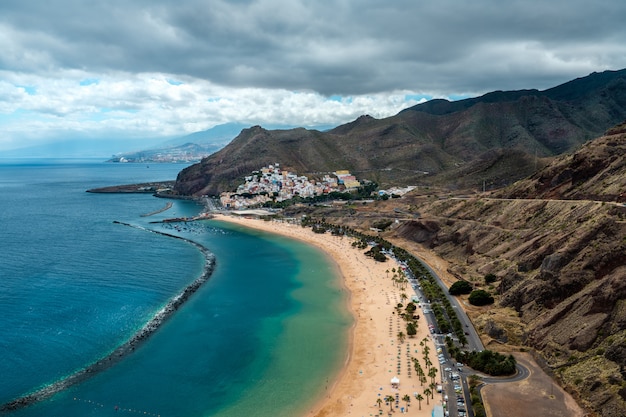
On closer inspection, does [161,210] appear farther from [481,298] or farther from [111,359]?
[481,298]

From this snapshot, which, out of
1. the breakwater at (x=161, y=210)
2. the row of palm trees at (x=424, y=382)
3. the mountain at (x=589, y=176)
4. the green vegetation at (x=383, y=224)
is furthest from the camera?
the breakwater at (x=161, y=210)

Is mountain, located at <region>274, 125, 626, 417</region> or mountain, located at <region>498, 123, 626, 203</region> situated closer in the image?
mountain, located at <region>274, 125, 626, 417</region>

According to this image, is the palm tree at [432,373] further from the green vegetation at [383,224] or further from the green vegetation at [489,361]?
the green vegetation at [383,224]

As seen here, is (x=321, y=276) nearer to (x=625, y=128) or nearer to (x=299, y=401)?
(x=299, y=401)

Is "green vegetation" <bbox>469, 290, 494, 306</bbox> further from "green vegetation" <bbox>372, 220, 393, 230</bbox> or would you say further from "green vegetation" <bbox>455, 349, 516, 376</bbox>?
"green vegetation" <bbox>372, 220, 393, 230</bbox>

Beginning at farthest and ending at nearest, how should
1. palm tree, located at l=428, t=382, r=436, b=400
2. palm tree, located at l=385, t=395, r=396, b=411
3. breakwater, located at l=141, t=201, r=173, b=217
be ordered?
1. breakwater, located at l=141, t=201, r=173, b=217
2. palm tree, located at l=428, t=382, r=436, b=400
3. palm tree, located at l=385, t=395, r=396, b=411

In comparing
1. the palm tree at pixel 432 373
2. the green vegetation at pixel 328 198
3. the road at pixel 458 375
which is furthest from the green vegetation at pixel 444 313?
the green vegetation at pixel 328 198

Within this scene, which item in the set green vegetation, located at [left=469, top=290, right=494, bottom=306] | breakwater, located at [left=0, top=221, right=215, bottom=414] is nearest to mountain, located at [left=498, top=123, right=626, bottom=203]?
green vegetation, located at [left=469, top=290, right=494, bottom=306]
